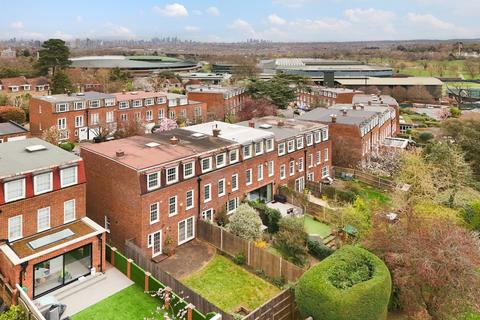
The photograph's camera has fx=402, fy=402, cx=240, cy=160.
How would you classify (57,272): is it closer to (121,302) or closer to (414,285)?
(121,302)

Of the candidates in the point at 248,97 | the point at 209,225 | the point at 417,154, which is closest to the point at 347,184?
the point at 417,154

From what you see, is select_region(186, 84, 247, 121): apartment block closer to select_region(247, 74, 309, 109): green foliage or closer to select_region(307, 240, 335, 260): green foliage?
select_region(247, 74, 309, 109): green foliage

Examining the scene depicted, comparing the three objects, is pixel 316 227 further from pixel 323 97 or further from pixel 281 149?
pixel 323 97

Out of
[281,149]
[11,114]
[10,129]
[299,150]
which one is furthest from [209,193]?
[11,114]

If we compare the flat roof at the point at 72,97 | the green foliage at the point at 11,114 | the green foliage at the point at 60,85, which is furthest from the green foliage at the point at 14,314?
the green foliage at the point at 60,85

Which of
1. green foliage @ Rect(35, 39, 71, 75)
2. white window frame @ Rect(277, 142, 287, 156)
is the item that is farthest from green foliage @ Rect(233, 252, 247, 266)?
green foliage @ Rect(35, 39, 71, 75)

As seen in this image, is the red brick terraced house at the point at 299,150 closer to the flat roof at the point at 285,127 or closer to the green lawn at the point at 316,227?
the flat roof at the point at 285,127
